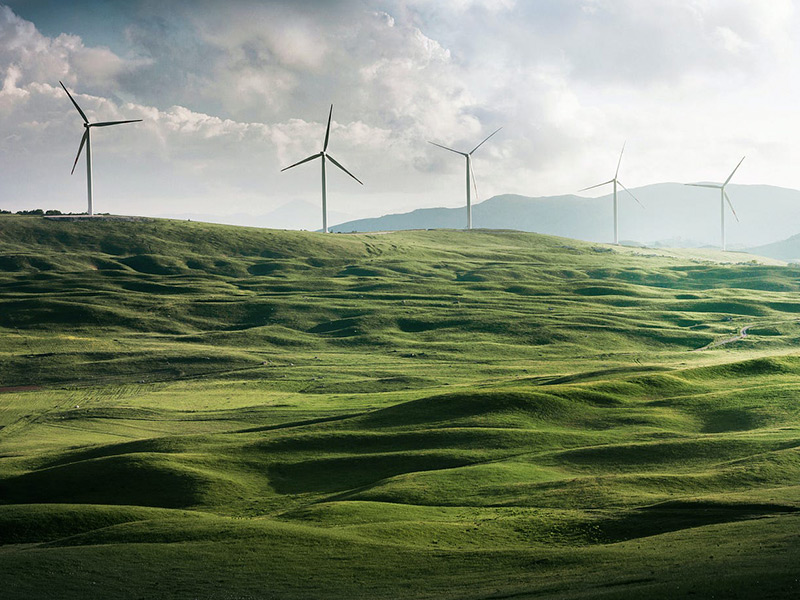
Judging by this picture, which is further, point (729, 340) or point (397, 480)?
point (729, 340)

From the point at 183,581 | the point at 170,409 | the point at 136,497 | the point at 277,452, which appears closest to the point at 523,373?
the point at 170,409

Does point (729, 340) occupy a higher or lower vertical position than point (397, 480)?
higher

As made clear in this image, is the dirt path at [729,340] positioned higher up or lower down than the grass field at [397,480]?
higher up

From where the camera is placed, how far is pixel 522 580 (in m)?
38.7

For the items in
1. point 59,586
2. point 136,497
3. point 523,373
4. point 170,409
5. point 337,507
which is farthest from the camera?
point 523,373

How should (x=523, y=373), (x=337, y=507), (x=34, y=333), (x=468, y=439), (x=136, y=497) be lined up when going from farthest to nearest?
1. (x=34, y=333)
2. (x=523, y=373)
3. (x=468, y=439)
4. (x=136, y=497)
5. (x=337, y=507)

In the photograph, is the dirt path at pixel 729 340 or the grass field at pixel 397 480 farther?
the dirt path at pixel 729 340

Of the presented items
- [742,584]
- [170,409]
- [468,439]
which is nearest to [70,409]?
[170,409]

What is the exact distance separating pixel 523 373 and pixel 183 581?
10048 centimetres

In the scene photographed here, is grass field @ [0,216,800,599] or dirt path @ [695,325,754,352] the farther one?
dirt path @ [695,325,754,352]

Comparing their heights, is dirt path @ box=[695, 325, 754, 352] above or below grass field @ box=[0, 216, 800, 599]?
above

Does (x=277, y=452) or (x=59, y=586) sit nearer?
(x=59, y=586)

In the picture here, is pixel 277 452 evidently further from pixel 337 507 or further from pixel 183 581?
pixel 183 581

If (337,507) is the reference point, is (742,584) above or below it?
above
